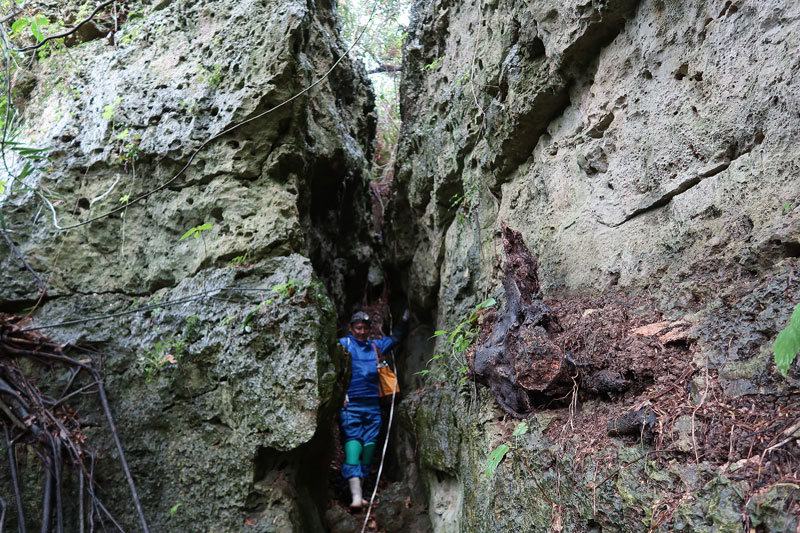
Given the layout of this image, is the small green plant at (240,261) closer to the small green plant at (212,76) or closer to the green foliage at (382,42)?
the small green plant at (212,76)

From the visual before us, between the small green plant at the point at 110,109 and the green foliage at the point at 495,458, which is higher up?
the small green plant at the point at 110,109

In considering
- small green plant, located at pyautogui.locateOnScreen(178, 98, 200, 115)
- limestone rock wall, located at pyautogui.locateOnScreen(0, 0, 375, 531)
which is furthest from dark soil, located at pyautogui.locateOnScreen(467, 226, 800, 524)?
small green plant, located at pyautogui.locateOnScreen(178, 98, 200, 115)

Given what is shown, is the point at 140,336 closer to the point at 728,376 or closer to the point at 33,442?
the point at 33,442

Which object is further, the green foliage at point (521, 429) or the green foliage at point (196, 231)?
the green foliage at point (196, 231)

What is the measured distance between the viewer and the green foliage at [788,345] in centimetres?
140

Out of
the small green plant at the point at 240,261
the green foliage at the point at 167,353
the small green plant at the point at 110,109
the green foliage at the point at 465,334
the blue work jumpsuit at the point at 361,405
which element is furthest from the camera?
the blue work jumpsuit at the point at 361,405

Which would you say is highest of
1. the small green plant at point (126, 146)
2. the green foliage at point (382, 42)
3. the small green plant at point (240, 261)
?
the green foliage at point (382, 42)

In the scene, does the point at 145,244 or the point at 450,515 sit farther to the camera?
the point at 145,244

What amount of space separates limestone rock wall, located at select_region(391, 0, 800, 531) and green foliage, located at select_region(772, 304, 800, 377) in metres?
0.27

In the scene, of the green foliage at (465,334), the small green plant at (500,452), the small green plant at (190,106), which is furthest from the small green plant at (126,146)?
the small green plant at (500,452)

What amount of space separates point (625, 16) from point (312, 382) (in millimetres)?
3517

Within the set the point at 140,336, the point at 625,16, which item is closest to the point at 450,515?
the point at 140,336

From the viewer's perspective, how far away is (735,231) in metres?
2.21

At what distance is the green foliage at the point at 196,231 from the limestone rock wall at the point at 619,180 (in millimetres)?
2505
